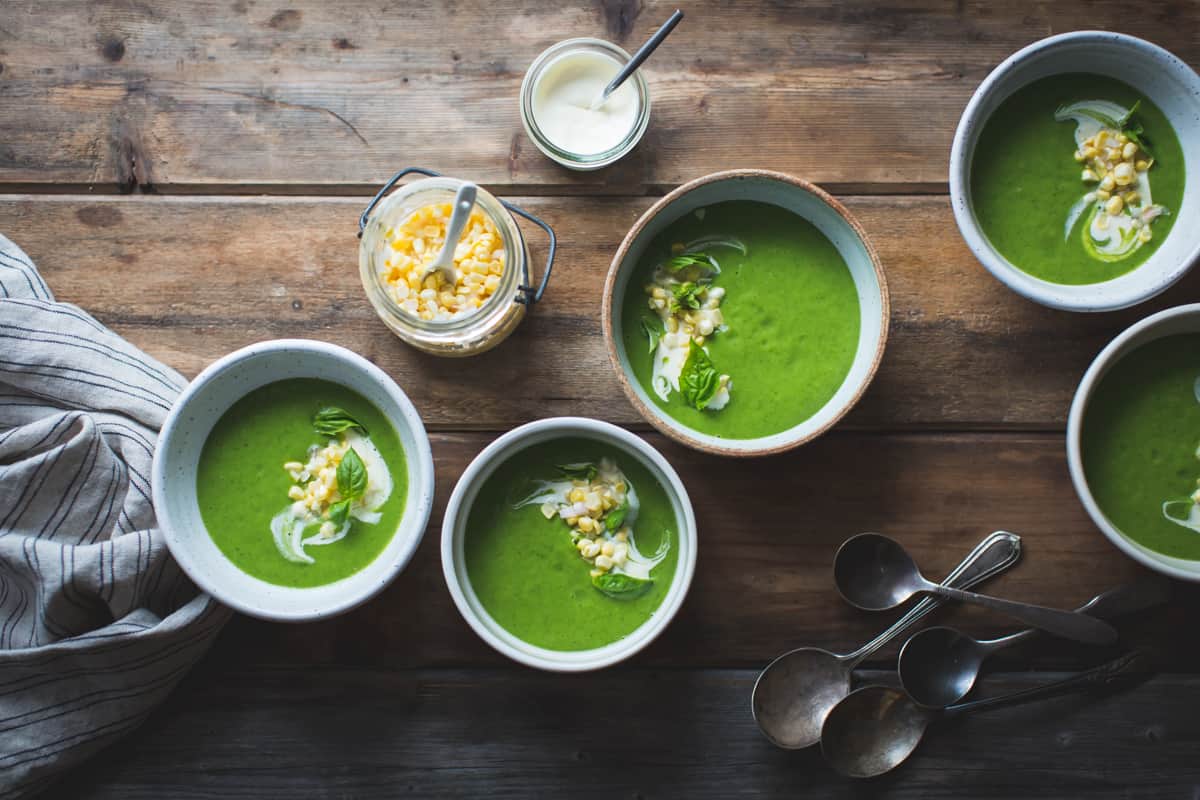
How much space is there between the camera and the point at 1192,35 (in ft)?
7.14

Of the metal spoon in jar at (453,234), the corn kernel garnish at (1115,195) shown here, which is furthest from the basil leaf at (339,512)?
the corn kernel garnish at (1115,195)

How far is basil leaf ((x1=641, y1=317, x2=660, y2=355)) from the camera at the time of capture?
2.02 m

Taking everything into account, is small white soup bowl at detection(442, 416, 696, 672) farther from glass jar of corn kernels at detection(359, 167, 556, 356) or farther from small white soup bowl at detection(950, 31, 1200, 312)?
small white soup bowl at detection(950, 31, 1200, 312)

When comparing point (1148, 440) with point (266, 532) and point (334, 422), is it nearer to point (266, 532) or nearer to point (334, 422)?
point (334, 422)

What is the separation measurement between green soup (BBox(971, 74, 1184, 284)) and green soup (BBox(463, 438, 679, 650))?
1.03 m

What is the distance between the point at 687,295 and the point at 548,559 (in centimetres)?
67

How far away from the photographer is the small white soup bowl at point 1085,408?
6.26 ft

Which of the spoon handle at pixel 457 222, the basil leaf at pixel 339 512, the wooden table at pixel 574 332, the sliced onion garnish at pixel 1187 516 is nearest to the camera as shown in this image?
the spoon handle at pixel 457 222

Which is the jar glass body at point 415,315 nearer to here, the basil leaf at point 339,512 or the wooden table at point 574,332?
the wooden table at point 574,332

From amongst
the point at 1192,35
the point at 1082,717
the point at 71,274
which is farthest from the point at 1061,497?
the point at 71,274

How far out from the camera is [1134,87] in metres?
2.08

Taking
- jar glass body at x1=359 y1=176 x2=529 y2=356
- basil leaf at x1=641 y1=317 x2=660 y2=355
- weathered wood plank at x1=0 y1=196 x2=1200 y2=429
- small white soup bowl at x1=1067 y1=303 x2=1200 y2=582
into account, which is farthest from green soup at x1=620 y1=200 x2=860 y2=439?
small white soup bowl at x1=1067 y1=303 x2=1200 y2=582

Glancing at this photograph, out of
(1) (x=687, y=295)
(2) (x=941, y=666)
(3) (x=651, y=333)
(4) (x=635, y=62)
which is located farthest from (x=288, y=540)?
(2) (x=941, y=666)

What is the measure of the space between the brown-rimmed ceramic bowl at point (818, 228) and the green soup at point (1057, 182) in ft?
1.16
